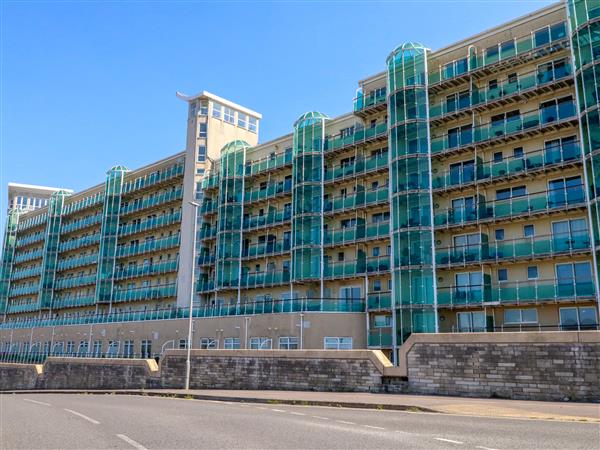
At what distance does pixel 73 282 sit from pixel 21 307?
51.3 ft

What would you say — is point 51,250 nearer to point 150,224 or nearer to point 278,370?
point 150,224

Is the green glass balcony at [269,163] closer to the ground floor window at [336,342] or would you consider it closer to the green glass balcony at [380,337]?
the ground floor window at [336,342]

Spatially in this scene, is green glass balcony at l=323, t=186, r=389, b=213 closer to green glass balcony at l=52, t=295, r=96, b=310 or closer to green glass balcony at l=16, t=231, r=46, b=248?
green glass balcony at l=52, t=295, r=96, b=310

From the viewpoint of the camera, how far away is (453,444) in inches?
399

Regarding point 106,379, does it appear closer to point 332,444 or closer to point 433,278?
point 433,278

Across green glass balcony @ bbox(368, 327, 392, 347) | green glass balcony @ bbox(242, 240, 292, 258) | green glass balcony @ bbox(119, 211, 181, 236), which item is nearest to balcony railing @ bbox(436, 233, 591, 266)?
green glass balcony @ bbox(368, 327, 392, 347)

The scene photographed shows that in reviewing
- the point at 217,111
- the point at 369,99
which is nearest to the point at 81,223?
the point at 217,111

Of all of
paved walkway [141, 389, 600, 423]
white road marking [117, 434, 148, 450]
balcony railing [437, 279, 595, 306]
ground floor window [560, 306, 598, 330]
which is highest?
balcony railing [437, 279, 595, 306]

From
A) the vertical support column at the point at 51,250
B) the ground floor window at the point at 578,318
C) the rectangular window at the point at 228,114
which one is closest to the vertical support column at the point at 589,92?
the ground floor window at the point at 578,318

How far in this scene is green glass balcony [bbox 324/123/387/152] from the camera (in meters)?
38.5

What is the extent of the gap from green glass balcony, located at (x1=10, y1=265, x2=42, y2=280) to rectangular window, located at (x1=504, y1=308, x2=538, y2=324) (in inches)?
2476

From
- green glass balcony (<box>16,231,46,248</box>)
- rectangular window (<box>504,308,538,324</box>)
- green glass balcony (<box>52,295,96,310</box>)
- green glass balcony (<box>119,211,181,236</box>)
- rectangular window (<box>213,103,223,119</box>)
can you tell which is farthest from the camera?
green glass balcony (<box>16,231,46,248</box>)

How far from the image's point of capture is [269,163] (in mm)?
45719

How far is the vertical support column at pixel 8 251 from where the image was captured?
8250 centimetres
